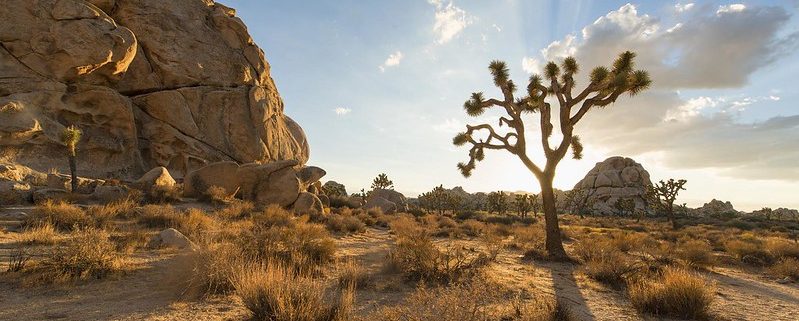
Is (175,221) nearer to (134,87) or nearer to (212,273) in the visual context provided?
(212,273)

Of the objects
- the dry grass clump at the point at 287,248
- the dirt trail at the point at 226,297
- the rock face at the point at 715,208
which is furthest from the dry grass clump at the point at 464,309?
the rock face at the point at 715,208

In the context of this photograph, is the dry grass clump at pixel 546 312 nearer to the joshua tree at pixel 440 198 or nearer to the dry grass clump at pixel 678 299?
the dry grass clump at pixel 678 299

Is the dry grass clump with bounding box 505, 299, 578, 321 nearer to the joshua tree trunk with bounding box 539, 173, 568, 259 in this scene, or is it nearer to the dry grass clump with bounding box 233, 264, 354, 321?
the dry grass clump with bounding box 233, 264, 354, 321

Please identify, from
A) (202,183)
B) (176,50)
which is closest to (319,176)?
(202,183)

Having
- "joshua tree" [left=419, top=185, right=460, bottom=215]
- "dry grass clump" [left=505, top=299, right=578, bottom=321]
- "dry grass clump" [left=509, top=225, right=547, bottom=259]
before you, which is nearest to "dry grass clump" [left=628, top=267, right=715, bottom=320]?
"dry grass clump" [left=505, top=299, right=578, bottom=321]

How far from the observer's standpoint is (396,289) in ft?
21.8

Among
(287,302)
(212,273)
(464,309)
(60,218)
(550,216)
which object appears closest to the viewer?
(464,309)

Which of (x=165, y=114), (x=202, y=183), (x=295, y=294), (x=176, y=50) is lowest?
(x=295, y=294)

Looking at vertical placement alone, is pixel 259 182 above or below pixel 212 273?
above

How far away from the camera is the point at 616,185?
78.5 m

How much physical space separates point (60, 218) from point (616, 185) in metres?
85.9

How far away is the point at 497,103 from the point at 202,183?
1697cm

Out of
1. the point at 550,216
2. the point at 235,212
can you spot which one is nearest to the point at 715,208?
the point at 550,216

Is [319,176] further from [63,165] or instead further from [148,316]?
[148,316]
